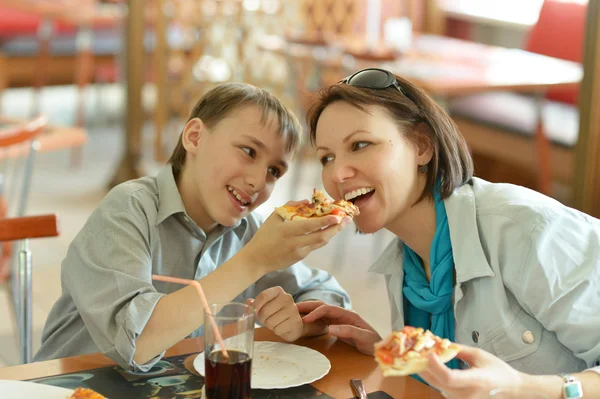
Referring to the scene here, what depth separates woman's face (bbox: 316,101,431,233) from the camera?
1.63m

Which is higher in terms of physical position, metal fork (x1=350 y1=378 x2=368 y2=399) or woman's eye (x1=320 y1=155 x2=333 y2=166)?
woman's eye (x1=320 y1=155 x2=333 y2=166)

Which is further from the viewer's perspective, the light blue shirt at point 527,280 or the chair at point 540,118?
the chair at point 540,118

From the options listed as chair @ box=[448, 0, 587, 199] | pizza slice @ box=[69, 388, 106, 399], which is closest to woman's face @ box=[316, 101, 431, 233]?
pizza slice @ box=[69, 388, 106, 399]

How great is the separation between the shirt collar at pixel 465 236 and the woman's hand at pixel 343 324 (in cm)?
21

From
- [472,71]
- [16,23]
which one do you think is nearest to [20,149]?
[472,71]

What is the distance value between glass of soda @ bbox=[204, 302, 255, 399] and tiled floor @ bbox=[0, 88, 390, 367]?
1722 mm

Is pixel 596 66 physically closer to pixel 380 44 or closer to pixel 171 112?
pixel 380 44

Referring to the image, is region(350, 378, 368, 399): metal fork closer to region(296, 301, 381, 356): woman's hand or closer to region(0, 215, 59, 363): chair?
region(296, 301, 381, 356): woman's hand

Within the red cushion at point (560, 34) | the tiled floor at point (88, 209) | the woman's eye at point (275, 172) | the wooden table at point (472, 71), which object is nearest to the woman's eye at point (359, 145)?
the woman's eye at point (275, 172)

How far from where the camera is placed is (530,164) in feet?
16.0

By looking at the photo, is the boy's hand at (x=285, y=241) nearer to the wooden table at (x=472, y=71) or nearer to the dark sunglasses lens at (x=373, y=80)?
the dark sunglasses lens at (x=373, y=80)

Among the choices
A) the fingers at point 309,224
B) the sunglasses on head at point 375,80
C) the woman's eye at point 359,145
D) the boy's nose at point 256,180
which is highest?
the sunglasses on head at point 375,80

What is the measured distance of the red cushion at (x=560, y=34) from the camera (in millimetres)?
5324

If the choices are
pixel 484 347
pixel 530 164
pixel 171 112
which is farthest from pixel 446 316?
pixel 171 112
